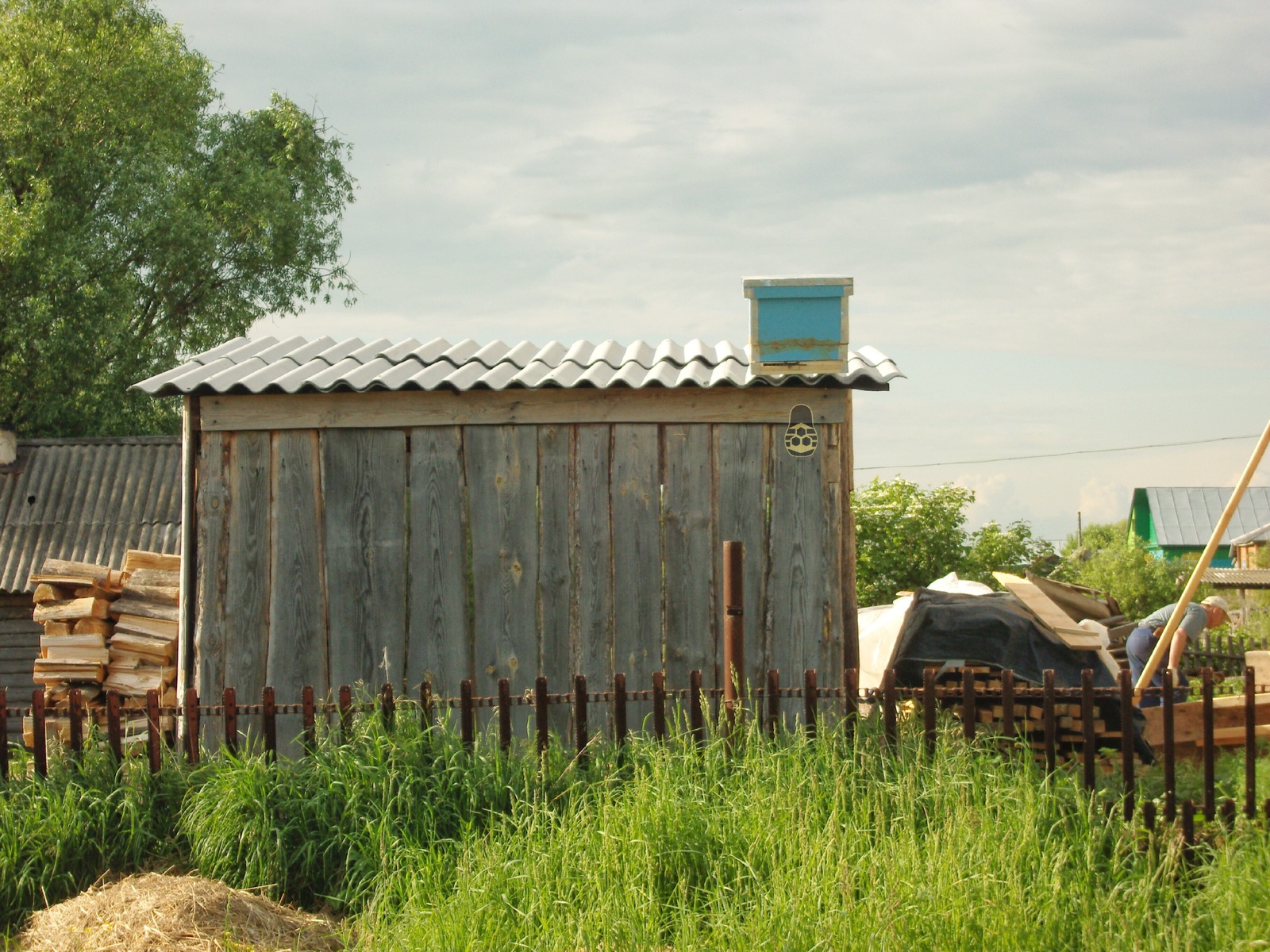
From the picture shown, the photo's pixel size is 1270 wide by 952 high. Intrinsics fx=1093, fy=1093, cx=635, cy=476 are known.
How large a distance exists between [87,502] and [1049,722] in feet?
56.6

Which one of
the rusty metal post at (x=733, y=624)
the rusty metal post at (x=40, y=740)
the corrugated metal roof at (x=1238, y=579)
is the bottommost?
the corrugated metal roof at (x=1238, y=579)

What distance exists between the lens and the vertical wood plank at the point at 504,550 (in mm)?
7125

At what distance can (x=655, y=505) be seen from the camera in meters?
7.15

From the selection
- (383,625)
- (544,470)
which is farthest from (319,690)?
(544,470)

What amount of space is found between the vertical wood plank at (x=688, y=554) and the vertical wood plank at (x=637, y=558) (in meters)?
0.06

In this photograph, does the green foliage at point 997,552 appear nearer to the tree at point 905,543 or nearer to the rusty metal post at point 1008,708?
the tree at point 905,543

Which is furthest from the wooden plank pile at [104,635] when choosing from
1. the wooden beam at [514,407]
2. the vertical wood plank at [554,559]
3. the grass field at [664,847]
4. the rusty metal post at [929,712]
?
the rusty metal post at [929,712]

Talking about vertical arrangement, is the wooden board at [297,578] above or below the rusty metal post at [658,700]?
above

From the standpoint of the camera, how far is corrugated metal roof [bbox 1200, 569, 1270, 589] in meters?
31.2

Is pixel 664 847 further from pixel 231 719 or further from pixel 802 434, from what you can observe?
pixel 802 434

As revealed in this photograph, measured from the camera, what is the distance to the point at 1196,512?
2172 inches

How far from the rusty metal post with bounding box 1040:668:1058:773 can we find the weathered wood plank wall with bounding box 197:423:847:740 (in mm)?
1363

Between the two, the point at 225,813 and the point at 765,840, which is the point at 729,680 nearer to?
the point at 765,840

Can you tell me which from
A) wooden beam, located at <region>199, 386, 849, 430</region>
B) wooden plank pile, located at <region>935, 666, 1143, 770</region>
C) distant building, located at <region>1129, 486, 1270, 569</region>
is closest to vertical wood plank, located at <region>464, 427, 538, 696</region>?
wooden beam, located at <region>199, 386, 849, 430</region>
